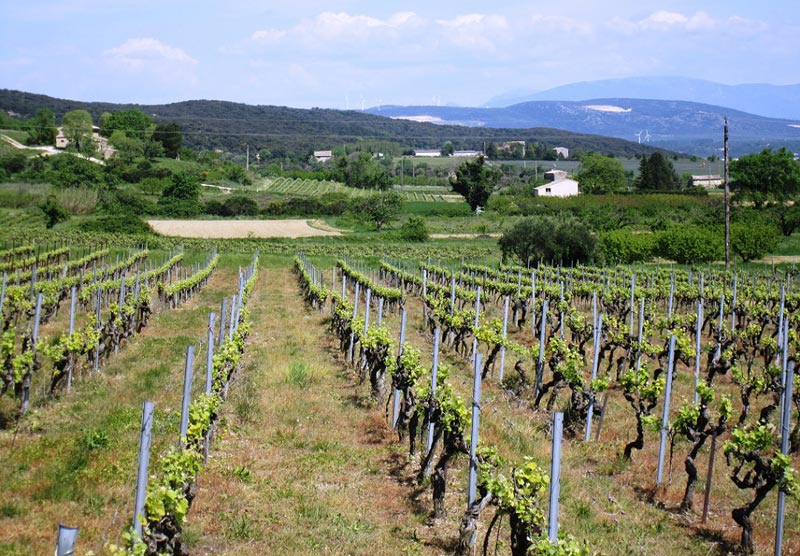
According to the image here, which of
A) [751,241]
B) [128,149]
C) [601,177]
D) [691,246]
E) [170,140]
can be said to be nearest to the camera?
[691,246]

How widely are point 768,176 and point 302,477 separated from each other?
7822 cm

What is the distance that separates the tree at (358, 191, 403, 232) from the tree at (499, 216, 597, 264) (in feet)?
88.9

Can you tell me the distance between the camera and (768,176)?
79.0m

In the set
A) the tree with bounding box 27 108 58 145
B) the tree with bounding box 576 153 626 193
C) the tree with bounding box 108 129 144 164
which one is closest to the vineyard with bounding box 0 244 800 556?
the tree with bounding box 576 153 626 193

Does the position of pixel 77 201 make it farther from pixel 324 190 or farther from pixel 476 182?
pixel 324 190

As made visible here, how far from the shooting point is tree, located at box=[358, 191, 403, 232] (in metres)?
72.5

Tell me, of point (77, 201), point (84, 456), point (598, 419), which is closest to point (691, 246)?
point (598, 419)

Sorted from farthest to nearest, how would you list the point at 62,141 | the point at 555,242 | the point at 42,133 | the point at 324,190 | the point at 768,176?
the point at 62,141
the point at 42,133
the point at 324,190
the point at 768,176
the point at 555,242

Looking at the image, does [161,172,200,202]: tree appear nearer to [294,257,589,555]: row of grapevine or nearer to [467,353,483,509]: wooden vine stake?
[294,257,589,555]: row of grapevine

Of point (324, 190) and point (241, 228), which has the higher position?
point (324, 190)

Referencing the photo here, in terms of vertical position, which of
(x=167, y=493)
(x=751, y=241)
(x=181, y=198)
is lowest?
(x=751, y=241)

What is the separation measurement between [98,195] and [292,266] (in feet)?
134

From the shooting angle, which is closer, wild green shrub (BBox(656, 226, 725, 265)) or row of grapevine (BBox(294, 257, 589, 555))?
row of grapevine (BBox(294, 257, 589, 555))

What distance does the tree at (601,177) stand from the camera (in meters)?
109
